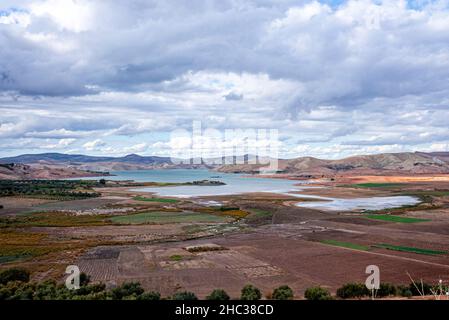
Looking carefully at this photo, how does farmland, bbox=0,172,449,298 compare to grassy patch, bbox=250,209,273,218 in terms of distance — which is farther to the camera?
grassy patch, bbox=250,209,273,218

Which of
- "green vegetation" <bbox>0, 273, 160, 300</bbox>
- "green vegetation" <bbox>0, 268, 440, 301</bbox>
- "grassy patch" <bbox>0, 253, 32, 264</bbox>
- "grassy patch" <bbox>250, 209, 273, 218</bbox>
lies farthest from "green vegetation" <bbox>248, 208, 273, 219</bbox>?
"green vegetation" <bbox>0, 273, 160, 300</bbox>

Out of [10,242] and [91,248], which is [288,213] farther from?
[10,242]

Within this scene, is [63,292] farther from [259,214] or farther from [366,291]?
[259,214]

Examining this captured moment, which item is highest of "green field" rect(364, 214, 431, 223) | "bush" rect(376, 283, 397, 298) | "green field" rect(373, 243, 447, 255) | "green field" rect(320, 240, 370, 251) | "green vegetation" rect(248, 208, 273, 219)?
"bush" rect(376, 283, 397, 298)

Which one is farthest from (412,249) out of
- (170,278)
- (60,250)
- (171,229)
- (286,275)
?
(60,250)

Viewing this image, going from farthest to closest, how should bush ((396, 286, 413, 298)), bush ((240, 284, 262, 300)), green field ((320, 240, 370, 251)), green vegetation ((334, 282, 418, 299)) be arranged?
green field ((320, 240, 370, 251))
green vegetation ((334, 282, 418, 299))
bush ((396, 286, 413, 298))
bush ((240, 284, 262, 300))

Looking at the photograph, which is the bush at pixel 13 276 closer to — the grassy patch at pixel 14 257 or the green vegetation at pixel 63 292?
the green vegetation at pixel 63 292

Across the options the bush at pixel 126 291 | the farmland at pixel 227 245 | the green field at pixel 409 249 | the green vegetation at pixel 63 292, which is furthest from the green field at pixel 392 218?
the green vegetation at pixel 63 292

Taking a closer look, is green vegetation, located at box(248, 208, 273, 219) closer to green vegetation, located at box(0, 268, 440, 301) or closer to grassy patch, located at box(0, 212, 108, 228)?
grassy patch, located at box(0, 212, 108, 228)
